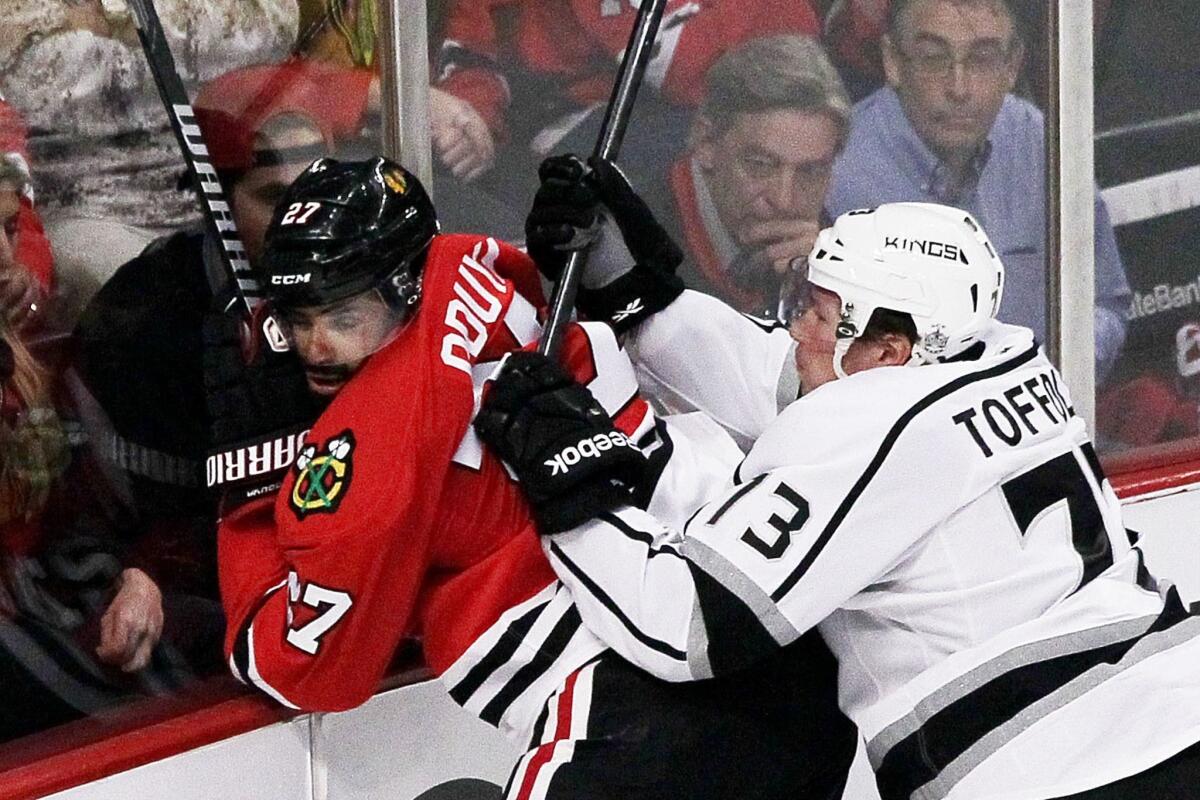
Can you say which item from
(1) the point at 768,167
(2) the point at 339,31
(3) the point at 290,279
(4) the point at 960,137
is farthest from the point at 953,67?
(3) the point at 290,279

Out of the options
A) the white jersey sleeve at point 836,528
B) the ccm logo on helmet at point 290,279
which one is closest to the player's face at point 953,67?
the white jersey sleeve at point 836,528

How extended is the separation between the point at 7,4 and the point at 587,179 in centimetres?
66

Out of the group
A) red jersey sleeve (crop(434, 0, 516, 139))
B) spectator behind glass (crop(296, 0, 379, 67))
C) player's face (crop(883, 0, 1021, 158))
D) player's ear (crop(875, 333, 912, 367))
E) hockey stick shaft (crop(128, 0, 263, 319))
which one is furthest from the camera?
player's face (crop(883, 0, 1021, 158))

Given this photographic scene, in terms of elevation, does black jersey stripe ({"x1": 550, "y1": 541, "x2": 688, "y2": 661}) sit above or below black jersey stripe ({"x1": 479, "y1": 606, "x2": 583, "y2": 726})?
above

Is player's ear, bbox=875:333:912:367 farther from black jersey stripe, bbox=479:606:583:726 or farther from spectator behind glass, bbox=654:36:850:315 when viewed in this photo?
spectator behind glass, bbox=654:36:850:315

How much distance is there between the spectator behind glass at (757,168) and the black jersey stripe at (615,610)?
3.30 ft

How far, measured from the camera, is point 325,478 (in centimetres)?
176

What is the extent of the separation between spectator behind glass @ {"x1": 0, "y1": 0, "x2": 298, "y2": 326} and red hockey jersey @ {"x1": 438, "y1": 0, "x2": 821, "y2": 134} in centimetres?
41

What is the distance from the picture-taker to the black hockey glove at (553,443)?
1.79 metres

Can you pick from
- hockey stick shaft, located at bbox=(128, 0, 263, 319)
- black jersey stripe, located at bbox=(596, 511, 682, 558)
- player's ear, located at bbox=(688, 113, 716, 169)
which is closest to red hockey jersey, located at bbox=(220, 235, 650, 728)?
black jersey stripe, located at bbox=(596, 511, 682, 558)

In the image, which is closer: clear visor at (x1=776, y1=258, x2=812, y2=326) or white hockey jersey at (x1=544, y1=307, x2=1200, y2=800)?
white hockey jersey at (x1=544, y1=307, x2=1200, y2=800)

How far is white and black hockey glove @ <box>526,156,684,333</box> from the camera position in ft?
6.76

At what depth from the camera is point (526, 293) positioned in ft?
6.91

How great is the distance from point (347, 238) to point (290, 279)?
0.07 m
